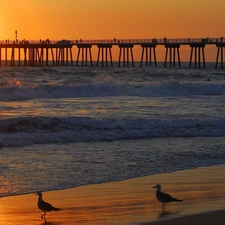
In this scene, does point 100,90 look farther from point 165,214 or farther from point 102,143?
point 165,214

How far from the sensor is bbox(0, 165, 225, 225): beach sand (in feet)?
31.1

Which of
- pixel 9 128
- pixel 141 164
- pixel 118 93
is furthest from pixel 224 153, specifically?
pixel 118 93

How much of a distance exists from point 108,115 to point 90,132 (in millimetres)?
4752

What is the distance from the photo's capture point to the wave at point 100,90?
38.0 metres

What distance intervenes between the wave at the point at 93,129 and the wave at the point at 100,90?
14.9m

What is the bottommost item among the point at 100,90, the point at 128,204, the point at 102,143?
the point at 100,90

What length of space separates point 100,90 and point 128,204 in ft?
109

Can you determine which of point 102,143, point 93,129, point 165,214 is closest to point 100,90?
point 93,129

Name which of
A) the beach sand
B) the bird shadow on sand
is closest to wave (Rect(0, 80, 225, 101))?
the beach sand

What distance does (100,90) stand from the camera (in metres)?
43.4

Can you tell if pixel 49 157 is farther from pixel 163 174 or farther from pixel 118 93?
pixel 118 93

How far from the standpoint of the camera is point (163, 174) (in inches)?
522

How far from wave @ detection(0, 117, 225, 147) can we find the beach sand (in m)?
6.08

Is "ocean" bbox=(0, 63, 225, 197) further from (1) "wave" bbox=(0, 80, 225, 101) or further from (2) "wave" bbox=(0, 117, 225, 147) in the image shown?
(1) "wave" bbox=(0, 80, 225, 101)
